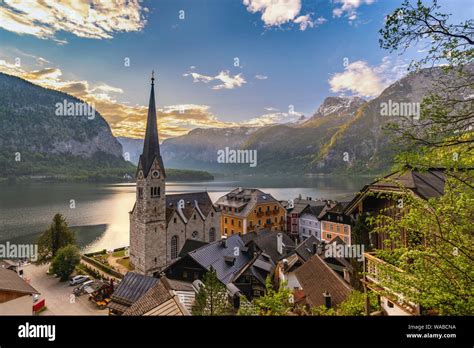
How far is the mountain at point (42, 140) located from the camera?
136ft

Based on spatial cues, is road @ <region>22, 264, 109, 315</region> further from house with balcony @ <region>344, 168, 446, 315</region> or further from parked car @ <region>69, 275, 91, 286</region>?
house with balcony @ <region>344, 168, 446, 315</region>

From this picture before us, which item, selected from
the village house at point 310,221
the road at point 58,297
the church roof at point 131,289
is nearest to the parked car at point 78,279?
the road at point 58,297

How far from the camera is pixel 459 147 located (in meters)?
2.85

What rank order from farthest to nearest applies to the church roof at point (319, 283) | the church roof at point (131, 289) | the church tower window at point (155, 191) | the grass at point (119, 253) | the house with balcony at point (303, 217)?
the house with balcony at point (303, 217)
the grass at point (119, 253)
the church tower window at point (155, 191)
the church roof at point (131, 289)
the church roof at point (319, 283)

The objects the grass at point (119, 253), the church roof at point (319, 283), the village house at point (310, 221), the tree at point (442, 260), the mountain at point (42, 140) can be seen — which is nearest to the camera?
the tree at point (442, 260)

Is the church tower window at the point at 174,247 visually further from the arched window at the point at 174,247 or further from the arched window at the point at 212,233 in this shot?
the arched window at the point at 212,233

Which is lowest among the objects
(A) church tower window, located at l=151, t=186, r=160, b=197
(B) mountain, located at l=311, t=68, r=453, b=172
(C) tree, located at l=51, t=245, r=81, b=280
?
(C) tree, located at l=51, t=245, r=81, b=280

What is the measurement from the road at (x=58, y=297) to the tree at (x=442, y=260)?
1302 cm

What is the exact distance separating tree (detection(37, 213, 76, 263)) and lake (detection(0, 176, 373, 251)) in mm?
3002

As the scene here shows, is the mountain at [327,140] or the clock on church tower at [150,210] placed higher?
the mountain at [327,140]

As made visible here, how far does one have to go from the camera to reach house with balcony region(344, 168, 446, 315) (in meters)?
3.05

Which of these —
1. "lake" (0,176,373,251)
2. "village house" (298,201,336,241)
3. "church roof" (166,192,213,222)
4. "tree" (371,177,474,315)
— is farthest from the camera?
"village house" (298,201,336,241)

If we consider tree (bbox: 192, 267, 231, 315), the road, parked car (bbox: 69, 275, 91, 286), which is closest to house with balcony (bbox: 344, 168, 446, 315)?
tree (bbox: 192, 267, 231, 315)

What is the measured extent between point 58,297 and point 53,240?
693 centimetres
